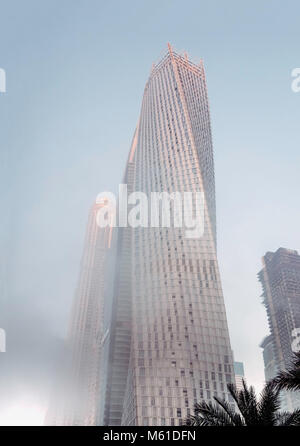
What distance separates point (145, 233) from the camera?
138125mm

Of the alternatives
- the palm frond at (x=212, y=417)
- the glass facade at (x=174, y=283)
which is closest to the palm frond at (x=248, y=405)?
the palm frond at (x=212, y=417)

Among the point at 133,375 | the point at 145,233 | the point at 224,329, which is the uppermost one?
the point at 145,233

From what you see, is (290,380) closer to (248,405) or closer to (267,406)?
(267,406)

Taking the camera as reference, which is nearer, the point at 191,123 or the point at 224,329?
the point at 224,329

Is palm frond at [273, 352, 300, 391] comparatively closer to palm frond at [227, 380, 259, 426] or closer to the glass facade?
palm frond at [227, 380, 259, 426]

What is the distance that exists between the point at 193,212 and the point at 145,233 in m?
15.5

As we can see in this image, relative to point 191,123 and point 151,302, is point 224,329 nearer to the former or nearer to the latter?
point 151,302

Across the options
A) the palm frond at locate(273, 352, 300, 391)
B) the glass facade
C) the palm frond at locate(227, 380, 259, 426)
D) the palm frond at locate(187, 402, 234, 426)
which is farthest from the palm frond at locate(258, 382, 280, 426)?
the glass facade

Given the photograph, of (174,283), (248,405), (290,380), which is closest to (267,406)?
(248,405)

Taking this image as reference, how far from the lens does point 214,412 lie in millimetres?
25250
